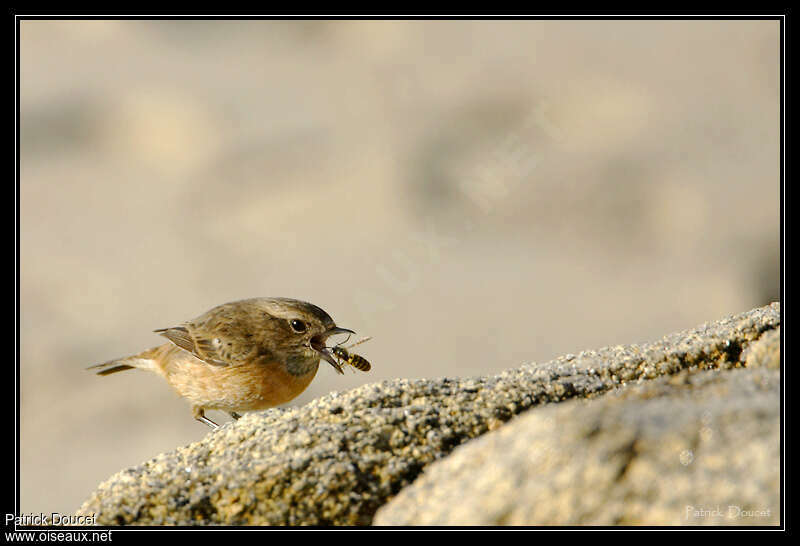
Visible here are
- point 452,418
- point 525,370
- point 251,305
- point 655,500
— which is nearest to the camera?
point 655,500

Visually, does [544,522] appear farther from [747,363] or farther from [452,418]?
[747,363]

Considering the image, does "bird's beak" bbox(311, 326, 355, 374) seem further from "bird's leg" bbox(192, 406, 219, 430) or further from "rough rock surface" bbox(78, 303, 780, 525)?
"bird's leg" bbox(192, 406, 219, 430)

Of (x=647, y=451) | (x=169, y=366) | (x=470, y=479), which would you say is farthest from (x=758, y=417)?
(x=169, y=366)

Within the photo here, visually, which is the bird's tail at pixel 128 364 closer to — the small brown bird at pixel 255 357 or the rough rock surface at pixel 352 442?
the small brown bird at pixel 255 357

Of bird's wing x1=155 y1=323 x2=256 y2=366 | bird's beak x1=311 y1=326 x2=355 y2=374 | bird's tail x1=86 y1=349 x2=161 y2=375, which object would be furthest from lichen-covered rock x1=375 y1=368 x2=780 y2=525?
bird's tail x1=86 y1=349 x2=161 y2=375

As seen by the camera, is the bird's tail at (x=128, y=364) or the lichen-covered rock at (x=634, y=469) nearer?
the lichen-covered rock at (x=634, y=469)

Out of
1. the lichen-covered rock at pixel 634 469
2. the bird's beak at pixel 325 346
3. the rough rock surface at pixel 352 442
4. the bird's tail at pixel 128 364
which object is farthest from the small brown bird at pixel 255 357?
the lichen-covered rock at pixel 634 469
